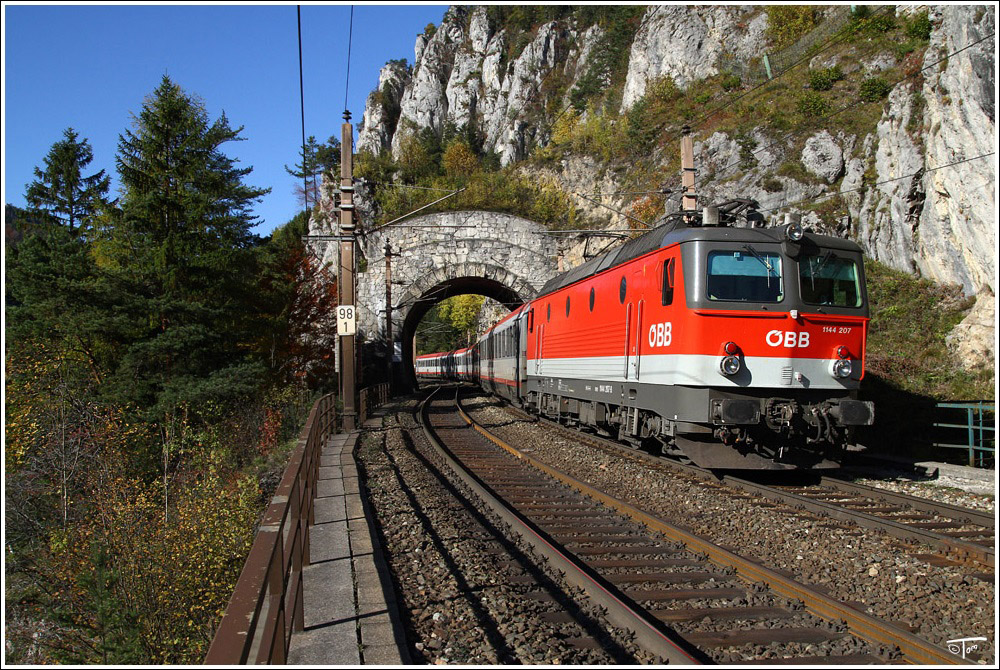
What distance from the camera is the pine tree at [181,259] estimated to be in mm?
19000

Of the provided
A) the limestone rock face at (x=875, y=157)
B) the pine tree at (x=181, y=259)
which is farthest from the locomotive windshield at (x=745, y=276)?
the pine tree at (x=181, y=259)

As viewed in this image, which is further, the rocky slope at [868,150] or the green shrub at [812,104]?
the green shrub at [812,104]

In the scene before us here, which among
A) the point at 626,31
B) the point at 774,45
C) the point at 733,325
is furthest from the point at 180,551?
the point at 626,31

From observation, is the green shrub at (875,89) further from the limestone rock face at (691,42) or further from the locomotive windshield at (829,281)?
the locomotive windshield at (829,281)

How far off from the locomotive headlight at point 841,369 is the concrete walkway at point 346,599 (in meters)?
6.12

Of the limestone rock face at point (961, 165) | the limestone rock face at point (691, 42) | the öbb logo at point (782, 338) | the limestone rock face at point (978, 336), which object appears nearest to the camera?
the öbb logo at point (782, 338)

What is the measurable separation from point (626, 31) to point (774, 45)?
2517 cm

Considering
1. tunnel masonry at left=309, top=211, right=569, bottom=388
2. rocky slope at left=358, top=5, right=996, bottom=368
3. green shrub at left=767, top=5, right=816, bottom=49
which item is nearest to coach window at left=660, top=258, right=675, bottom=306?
rocky slope at left=358, top=5, right=996, bottom=368

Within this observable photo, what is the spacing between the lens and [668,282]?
904cm

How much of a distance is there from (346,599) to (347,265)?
13.2 m

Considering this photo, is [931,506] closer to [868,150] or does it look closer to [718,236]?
[718,236]

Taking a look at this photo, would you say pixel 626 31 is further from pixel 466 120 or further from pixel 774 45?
pixel 466 120

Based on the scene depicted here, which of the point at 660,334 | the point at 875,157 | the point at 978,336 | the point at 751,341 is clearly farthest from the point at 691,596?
the point at 875,157

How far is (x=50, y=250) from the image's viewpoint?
21.0 m
